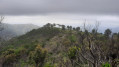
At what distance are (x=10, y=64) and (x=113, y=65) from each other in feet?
84.3

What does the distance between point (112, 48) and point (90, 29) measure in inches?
64.5

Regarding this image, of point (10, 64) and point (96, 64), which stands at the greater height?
point (96, 64)

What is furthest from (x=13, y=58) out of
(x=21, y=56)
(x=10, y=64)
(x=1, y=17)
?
(x=1, y=17)

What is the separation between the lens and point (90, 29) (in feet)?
20.7

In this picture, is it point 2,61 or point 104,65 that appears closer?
point 104,65

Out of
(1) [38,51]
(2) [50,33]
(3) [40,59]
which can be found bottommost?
(2) [50,33]

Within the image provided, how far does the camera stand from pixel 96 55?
5.00 m

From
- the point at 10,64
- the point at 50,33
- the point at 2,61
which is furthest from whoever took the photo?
the point at 50,33

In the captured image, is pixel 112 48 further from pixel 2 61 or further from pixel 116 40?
pixel 2 61

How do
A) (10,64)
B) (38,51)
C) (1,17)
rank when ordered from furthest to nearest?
(10,64)
(38,51)
(1,17)

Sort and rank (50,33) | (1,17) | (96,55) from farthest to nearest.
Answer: (50,33) < (1,17) < (96,55)

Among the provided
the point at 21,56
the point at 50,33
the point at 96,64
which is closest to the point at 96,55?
the point at 96,64

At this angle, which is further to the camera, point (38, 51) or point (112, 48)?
point (38, 51)

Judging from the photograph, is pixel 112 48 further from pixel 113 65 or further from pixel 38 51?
pixel 38 51
